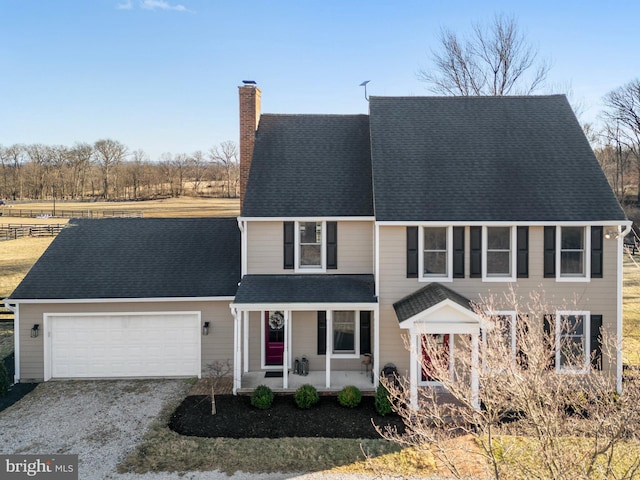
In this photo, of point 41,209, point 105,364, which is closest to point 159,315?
point 105,364

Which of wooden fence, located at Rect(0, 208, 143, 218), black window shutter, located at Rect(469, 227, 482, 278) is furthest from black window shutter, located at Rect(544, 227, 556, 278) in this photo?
wooden fence, located at Rect(0, 208, 143, 218)

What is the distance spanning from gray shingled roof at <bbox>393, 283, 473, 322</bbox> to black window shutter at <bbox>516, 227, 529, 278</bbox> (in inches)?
73.2

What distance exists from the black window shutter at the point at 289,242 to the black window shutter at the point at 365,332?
2.84 metres

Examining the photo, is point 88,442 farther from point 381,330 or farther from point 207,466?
point 381,330

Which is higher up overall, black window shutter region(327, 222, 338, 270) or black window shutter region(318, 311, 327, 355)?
black window shutter region(327, 222, 338, 270)

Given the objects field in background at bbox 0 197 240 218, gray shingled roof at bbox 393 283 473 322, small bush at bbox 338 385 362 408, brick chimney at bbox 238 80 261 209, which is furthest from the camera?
field in background at bbox 0 197 240 218

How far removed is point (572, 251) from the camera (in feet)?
45.2

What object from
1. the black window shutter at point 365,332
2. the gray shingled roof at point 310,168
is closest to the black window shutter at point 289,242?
the gray shingled roof at point 310,168

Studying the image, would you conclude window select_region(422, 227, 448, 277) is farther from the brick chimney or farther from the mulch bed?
the brick chimney

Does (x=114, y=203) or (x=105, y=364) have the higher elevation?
(x=114, y=203)

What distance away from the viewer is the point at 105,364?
14.6 m

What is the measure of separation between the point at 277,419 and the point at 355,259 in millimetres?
5452

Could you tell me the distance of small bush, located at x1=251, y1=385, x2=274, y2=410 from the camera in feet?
40.4

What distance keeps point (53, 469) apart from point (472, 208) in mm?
12385
